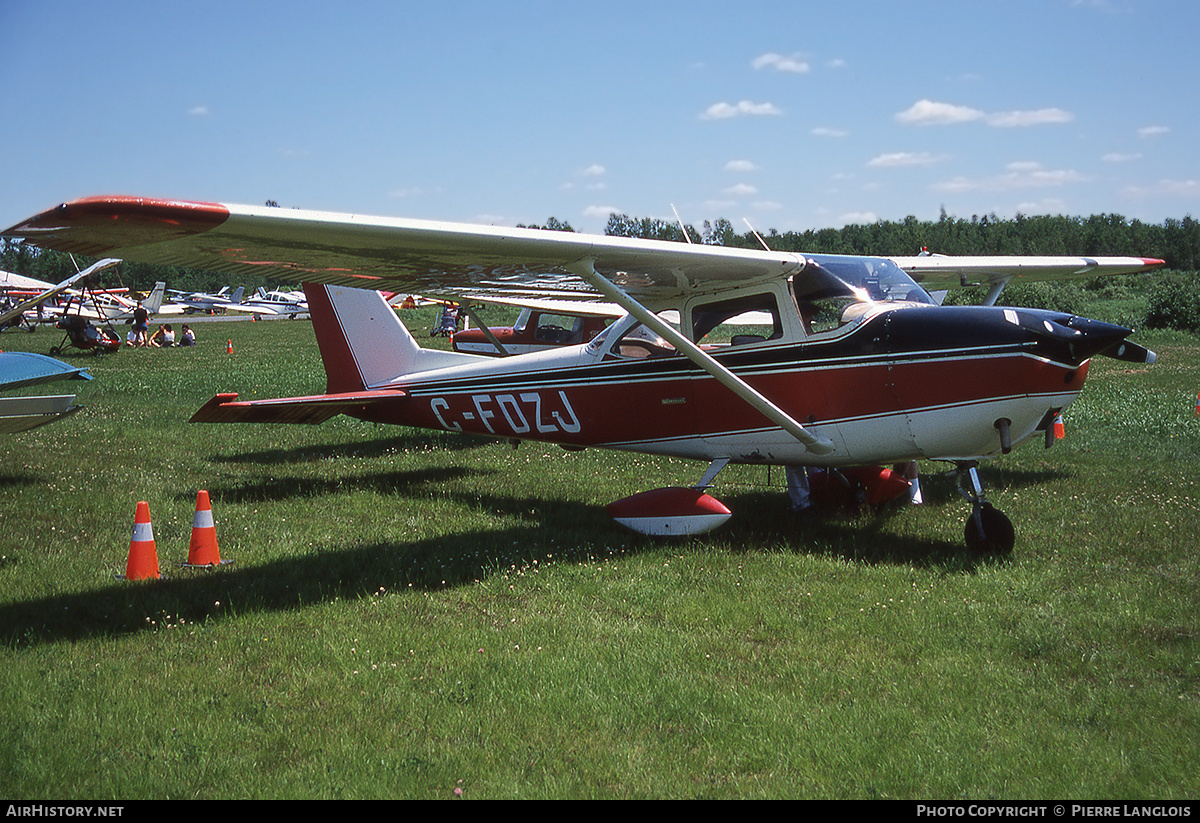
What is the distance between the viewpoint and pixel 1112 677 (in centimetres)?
437

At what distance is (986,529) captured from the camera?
21.4 feet

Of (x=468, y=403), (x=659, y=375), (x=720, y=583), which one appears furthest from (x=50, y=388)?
(x=720, y=583)

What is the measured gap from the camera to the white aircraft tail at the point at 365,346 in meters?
10.3

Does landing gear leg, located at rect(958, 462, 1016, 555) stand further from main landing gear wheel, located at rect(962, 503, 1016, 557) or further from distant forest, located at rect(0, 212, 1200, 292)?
distant forest, located at rect(0, 212, 1200, 292)

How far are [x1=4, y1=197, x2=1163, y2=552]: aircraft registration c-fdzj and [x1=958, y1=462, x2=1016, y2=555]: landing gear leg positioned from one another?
0.01 m

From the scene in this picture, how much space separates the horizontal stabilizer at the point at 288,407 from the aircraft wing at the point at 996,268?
605cm

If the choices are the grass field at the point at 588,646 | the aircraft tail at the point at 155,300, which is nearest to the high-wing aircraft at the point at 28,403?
the grass field at the point at 588,646

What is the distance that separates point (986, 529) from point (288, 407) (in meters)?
6.66

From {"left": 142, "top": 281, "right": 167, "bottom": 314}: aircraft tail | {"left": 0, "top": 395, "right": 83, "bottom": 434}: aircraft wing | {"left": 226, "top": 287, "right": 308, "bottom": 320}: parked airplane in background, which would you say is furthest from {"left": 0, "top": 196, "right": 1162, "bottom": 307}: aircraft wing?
{"left": 226, "top": 287, "right": 308, "bottom": 320}: parked airplane in background

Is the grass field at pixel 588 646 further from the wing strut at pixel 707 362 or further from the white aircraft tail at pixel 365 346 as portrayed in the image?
the white aircraft tail at pixel 365 346

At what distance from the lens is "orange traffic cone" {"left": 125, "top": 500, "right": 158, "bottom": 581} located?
6043mm

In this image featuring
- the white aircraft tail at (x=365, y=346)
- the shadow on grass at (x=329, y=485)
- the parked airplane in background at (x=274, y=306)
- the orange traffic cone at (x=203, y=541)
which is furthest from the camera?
the parked airplane in background at (x=274, y=306)

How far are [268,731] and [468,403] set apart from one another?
568 cm

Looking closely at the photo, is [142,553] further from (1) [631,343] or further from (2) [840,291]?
(2) [840,291]
